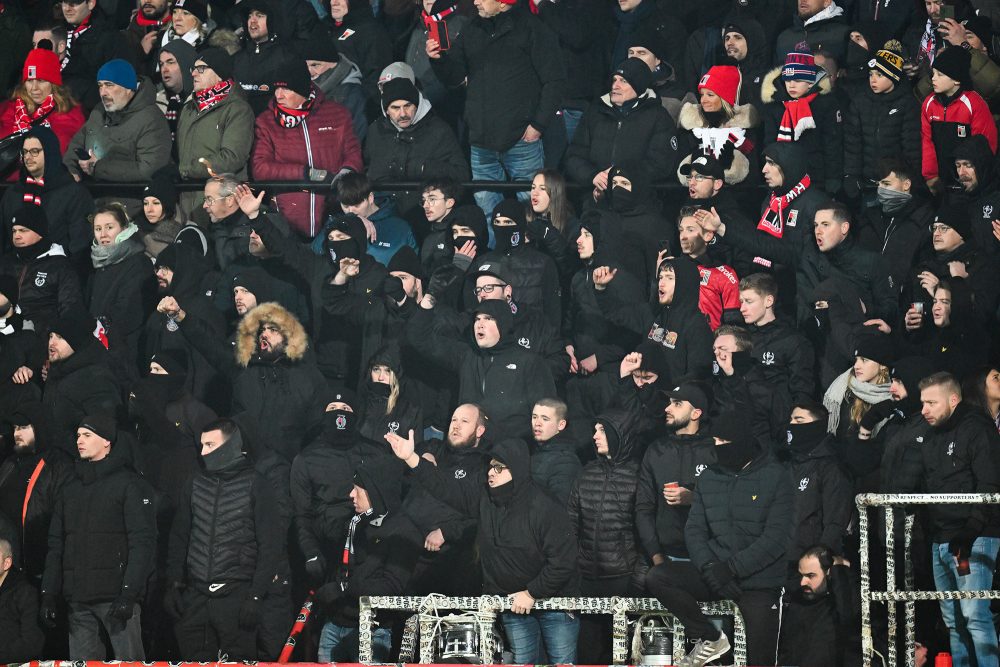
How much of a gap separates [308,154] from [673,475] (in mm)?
2990

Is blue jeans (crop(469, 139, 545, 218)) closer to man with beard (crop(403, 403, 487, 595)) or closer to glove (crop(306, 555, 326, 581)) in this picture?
man with beard (crop(403, 403, 487, 595))

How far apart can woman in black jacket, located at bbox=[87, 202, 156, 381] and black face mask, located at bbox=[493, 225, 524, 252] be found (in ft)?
7.02

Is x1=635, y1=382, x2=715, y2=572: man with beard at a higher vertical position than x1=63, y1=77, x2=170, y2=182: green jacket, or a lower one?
lower

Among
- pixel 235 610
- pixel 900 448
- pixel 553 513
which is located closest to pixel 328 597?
pixel 235 610

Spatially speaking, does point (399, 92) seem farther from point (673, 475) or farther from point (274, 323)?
point (673, 475)

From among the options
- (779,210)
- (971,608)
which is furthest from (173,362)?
(971,608)

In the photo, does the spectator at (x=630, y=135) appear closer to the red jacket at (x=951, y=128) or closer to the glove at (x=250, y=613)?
the red jacket at (x=951, y=128)

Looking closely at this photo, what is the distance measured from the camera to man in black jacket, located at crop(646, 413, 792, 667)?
942 cm

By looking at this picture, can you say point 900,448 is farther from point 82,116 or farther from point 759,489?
point 82,116

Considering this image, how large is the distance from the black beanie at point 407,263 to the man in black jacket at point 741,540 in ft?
6.87

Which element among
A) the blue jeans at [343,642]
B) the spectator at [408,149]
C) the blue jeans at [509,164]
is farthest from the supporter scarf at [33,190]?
the blue jeans at [343,642]

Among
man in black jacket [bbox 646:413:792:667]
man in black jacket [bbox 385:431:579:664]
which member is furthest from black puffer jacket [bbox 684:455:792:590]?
man in black jacket [bbox 385:431:579:664]

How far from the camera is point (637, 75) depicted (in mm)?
10273

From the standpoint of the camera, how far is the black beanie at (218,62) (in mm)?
10562
